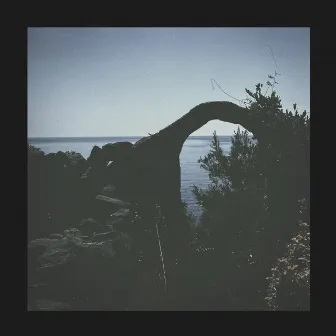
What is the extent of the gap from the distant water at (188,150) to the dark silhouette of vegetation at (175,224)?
84 millimetres

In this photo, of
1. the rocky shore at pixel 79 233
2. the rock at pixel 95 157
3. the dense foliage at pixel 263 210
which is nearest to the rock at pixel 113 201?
the rocky shore at pixel 79 233

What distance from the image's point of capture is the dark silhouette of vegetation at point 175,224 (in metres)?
7.12

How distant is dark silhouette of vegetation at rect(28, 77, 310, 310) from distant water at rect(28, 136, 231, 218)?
0.08 metres

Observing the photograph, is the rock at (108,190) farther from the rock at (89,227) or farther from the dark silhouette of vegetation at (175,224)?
the rock at (89,227)

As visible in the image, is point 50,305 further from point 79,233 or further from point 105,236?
point 105,236

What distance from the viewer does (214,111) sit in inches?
289

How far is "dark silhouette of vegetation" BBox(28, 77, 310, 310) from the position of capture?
712 cm

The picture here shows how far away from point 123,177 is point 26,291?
2.10 metres

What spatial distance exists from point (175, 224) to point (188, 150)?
110 cm

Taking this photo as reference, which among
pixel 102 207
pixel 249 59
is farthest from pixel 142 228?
pixel 249 59

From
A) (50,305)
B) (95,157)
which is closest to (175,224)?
(95,157)

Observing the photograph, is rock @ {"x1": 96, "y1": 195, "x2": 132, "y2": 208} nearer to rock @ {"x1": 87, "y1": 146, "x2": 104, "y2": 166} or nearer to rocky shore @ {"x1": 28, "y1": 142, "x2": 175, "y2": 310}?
rocky shore @ {"x1": 28, "y1": 142, "x2": 175, "y2": 310}

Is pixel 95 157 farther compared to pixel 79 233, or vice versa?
pixel 95 157

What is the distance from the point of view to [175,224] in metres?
7.40
